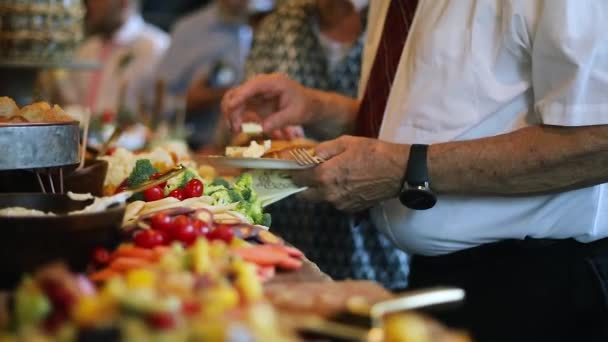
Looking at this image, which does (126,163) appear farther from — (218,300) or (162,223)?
(218,300)

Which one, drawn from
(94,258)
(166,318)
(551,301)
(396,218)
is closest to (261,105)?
(396,218)

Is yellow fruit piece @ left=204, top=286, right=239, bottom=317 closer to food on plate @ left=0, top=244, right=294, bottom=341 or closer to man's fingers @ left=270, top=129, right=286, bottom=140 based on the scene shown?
food on plate @ left=0, top=244, right=294, bottom=341

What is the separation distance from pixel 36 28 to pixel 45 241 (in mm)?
2493

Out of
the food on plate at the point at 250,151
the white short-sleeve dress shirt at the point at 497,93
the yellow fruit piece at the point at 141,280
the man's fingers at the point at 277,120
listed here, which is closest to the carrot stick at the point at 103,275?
the yellow fruit piece at the point at 141,280

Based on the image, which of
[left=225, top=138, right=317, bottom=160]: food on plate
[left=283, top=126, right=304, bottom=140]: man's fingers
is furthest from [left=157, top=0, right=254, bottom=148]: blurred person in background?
Answer: [left=225, top=138, right=317, bottom=160]: food on plate

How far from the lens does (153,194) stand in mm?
2195

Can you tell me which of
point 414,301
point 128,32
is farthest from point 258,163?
point 128,32

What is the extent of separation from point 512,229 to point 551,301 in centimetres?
22

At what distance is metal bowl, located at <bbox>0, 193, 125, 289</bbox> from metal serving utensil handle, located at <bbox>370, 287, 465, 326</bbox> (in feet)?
1.78

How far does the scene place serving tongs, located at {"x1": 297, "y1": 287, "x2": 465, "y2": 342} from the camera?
4.20 ft

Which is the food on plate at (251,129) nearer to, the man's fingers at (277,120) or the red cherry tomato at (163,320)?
the man's fingers at (277,120)

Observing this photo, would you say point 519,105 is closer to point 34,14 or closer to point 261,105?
point 261,105

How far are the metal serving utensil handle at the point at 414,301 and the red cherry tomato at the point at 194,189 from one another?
903 millimetres

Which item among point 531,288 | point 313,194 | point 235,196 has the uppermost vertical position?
point 235,196
